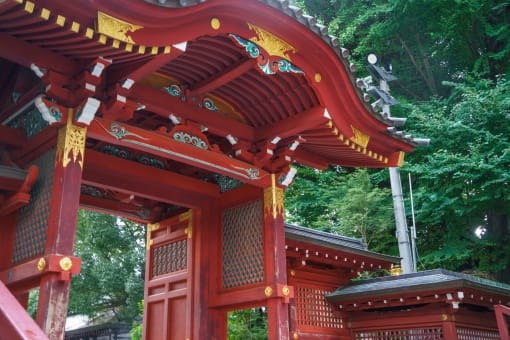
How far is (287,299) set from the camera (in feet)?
18.3

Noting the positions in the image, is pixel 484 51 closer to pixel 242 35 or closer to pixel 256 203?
pixel 256 203

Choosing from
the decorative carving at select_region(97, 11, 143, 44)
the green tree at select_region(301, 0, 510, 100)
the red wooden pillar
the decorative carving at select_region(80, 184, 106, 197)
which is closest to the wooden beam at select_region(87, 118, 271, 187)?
the red wooden pillar

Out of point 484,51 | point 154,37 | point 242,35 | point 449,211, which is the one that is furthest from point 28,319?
point 484,51

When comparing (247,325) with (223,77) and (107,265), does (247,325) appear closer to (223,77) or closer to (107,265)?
(107,265)

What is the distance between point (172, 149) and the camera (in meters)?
5.20

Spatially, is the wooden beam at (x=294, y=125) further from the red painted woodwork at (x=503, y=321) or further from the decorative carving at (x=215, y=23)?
the red painted woodwork at (x=503, y=321)

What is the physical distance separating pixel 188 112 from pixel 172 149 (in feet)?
1.77

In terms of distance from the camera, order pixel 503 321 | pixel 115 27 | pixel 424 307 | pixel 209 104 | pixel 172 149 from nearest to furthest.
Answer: pixel 115 27 → pixel 172 149 → pixel 209 104 → pixel 503 321 → pixel 424 307

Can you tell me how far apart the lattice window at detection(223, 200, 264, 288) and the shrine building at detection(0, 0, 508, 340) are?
20 millimetres

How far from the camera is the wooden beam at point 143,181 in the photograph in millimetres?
5707

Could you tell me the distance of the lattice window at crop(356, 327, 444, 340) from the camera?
23.5ft

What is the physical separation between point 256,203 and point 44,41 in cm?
Answer: 316

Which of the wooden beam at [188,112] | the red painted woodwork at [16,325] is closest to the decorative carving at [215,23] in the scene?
the wooden beam at [188,112]

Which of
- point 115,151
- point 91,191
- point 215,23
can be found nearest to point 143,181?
point 115,151
